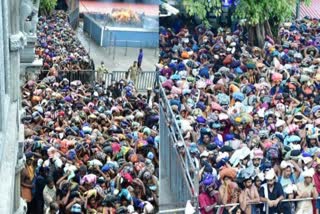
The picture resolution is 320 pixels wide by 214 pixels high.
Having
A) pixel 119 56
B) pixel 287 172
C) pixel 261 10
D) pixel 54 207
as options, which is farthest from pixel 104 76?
pixel 287 172

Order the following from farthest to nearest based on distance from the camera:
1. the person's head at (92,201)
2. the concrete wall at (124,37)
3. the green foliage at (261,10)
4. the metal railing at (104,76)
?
the concrete wall at (124,37) → the green foliage at (261,10) → the metal railing at (104,76) → the person's head at (92,201)

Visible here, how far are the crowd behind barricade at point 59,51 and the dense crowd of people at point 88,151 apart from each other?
11.3 ft

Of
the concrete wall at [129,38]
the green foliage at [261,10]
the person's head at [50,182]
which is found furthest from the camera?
the concrete wall at [129,38]

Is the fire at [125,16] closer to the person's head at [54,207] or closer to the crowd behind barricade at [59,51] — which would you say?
the crowd behind barricade at [59,51]

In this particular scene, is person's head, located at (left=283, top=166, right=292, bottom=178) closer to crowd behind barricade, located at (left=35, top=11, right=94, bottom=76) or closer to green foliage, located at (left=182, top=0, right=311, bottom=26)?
crowd behind barricade, located at (left=35, top=11, right=94, bottom=76)

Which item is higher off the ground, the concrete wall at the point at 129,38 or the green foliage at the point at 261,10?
the green foliage at the point at 261,10

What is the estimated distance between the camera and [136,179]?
10266mm

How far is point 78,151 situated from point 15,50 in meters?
3.48

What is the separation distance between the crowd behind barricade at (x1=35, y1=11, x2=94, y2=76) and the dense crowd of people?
344cm

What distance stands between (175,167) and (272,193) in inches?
75.2

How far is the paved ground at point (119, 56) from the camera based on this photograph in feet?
95.5

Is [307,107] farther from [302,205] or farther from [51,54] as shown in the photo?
[51,54]

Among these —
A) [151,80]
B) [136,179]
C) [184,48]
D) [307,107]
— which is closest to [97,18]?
[151,80]

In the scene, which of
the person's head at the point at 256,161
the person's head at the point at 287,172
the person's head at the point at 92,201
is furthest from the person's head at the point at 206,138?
the person's head at the point at 92,201
